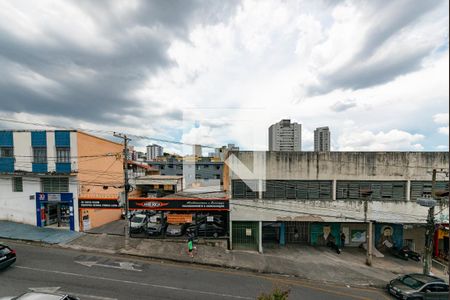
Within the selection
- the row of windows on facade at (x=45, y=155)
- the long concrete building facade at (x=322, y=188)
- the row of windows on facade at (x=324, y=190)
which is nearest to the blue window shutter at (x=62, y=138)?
the row of windows on facade at (x=45, y=155)

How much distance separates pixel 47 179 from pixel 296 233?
69.4 ft

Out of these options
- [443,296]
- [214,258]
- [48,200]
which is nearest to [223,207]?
[214,258]

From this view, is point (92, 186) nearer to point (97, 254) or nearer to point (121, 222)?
point (121, 222)

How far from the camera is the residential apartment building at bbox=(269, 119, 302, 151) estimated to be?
21750mm

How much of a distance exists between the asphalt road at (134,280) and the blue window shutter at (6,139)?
8.84 m

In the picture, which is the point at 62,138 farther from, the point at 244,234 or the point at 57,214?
the point at 244,234

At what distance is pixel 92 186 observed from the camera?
18.3m

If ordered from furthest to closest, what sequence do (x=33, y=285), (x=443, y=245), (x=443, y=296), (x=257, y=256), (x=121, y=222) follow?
(x=121, y=222)
(x=443, y=245)
(x=257, y=256)
(x=443, y=296)
(x=33, y=285)

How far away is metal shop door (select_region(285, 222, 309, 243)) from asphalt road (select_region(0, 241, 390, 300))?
6.47m

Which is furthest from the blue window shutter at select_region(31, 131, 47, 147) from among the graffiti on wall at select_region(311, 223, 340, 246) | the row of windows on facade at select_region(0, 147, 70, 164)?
the graffiti on wall at select_region(311, 223, 340, 246)

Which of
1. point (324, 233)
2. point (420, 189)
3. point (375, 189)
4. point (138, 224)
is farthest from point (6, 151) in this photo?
point (420, 189)

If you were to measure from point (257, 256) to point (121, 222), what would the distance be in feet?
44.4

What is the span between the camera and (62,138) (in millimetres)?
16859

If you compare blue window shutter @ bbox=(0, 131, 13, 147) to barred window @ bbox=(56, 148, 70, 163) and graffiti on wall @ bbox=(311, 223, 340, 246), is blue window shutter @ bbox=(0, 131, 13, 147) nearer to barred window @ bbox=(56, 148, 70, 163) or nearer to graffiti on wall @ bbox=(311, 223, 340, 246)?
barred window @ bbox=(56, 148, 70, 163)
